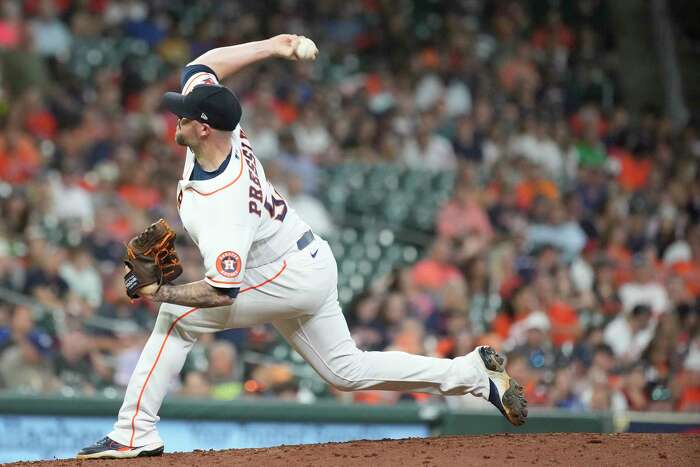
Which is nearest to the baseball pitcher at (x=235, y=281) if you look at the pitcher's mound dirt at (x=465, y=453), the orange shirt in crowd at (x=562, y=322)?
the pitcher's mound dirt at (x=465, y=453)

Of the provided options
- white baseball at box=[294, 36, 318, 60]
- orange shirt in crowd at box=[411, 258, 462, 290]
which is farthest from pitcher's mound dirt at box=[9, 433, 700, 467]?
orange shirt in crowd at box=[411, 258, 462, 290]

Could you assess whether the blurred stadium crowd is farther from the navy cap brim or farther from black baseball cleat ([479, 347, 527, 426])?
the navy cap brim

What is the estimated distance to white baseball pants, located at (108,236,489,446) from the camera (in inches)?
199

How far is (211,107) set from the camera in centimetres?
484

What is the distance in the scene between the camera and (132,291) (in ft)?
16.1

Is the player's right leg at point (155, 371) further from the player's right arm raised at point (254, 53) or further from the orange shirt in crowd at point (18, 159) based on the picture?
the orange shirt in crowd at point (18, 159)

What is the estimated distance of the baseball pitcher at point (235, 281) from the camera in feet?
15.8

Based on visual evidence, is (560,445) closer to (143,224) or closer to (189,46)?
(143,224)

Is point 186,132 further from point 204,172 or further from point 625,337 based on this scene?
point 625,337

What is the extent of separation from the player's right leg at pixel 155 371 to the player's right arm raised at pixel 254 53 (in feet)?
3.69

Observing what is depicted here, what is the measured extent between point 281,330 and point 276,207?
1.95ft

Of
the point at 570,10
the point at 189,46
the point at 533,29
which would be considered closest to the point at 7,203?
the point at 189,46

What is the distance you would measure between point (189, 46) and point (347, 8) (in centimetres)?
256

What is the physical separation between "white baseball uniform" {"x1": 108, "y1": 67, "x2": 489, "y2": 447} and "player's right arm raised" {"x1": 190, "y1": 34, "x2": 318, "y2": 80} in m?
0.15
